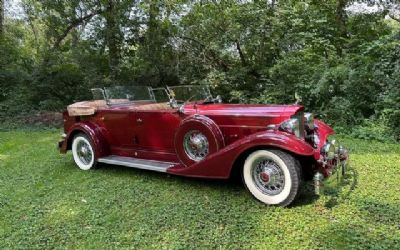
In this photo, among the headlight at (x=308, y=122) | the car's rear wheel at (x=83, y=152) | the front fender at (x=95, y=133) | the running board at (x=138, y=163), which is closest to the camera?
the headlight at (x=308, y=122)

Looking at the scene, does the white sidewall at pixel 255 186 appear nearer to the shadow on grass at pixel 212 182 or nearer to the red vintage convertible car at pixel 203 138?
→ the red vintage convertible car at pixel 203 138

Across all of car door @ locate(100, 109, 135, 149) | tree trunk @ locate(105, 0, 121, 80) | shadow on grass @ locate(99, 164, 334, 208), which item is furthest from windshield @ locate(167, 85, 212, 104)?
tree trunk @ locate(105, 0, 121, 80)

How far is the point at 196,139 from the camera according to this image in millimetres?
4262

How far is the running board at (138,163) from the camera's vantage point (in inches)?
178

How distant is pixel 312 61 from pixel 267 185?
19.3 feet

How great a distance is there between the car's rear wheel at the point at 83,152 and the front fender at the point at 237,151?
5.23 ft

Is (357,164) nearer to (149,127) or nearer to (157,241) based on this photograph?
(149,127)

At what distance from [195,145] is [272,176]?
1.03 m

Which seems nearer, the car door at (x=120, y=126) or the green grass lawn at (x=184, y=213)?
the green grass lawn at (x=184, y=213)

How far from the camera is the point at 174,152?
4.59 meters

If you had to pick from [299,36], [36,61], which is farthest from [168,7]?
[36,61]

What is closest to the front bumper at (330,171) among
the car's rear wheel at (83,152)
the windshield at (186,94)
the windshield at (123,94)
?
the windshield at (186,94)

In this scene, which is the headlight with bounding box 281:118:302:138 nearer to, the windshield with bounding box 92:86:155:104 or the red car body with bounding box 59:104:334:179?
the red car body with bounding box 59:104:334:179

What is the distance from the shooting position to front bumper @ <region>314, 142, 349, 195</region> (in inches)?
135
